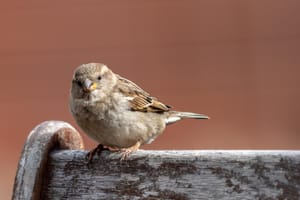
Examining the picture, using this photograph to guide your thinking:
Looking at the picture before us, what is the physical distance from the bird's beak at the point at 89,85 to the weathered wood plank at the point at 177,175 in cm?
96

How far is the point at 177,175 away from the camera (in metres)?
1.99

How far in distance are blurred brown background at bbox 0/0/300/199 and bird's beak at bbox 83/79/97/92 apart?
2577 mm

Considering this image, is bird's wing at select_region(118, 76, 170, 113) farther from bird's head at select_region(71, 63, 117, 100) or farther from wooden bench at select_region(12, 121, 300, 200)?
wooden bench at select_region(12, 121, 300, 200)

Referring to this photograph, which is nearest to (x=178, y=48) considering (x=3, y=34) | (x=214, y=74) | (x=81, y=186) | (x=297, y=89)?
(x=214, y=74)

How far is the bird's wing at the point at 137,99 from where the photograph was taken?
10.8ft

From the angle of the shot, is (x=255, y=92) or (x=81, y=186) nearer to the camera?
(x=81, y=186)

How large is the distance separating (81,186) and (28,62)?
435 cm

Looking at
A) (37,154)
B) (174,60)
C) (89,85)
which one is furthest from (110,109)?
(174,60)

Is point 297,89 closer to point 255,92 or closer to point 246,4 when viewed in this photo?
point 255,92

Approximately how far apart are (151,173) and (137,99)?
132 centimetres

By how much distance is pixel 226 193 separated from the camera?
1915mm

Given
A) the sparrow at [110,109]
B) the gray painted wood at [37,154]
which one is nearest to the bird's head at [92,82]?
the sparrow at [110,109]

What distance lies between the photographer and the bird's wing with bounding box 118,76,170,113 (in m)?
3.28

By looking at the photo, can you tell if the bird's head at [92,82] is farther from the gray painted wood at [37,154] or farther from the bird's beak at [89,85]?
the gray painted wood at [37,154]
